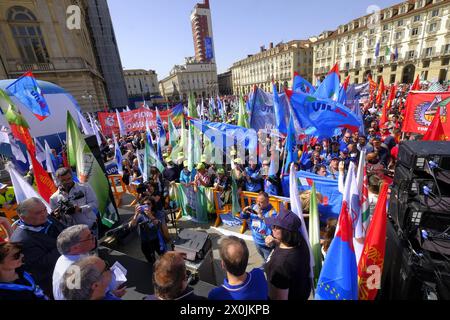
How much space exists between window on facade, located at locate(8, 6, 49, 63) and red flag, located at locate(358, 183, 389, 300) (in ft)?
103

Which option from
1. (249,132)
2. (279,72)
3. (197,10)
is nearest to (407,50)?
(279,72)

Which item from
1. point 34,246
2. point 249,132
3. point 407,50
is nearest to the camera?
point 34,246

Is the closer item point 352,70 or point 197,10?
point 352,70

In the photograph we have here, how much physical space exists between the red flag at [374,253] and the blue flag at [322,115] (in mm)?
3459

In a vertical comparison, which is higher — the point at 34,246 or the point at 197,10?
the point at 197,10

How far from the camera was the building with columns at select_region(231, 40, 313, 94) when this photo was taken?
71.2 meters

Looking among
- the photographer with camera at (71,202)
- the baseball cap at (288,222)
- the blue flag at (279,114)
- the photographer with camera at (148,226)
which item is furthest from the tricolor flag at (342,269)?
the blue flag at (279,114)

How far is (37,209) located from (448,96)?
29.3ft

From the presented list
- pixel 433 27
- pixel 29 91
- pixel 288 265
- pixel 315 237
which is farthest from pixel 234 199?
pixel 433 27

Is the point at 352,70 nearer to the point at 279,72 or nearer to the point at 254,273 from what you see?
the point at 279,72

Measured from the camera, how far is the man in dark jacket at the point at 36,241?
2.48m

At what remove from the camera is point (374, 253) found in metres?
2.55

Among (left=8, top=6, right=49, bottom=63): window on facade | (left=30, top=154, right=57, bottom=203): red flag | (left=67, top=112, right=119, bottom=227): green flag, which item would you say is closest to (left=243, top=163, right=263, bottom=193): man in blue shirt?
(left=67, top=112, right=119, bottom=227): green flag
